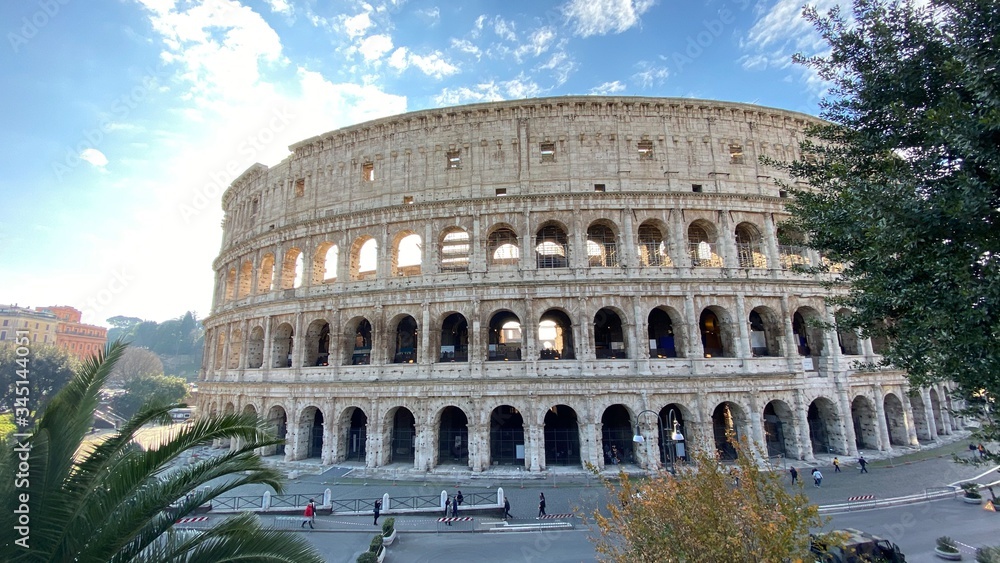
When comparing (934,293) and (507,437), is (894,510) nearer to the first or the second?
(934,293)

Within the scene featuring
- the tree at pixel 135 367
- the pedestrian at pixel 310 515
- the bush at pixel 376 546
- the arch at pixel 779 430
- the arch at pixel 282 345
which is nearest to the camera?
the bush at pixel 376 546

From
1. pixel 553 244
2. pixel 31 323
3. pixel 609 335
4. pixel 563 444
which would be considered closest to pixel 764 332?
pixel 609 335

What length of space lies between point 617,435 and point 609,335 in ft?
19.8

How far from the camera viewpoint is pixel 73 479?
550 cm

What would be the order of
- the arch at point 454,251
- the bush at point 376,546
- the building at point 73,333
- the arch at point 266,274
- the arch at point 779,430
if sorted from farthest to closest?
1. the building at point 73,333
2. the arch at point 266,274
3. the arch at point 454,251
4. the arch at point 779,430
5. the bush at point 376,546

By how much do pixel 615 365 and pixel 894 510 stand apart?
12.7 metres

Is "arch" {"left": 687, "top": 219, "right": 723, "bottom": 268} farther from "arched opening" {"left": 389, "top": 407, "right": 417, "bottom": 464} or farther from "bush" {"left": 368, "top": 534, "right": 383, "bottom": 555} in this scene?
"bush" {"left": 368, "top": 534, "right": 383, "bottom": 555}

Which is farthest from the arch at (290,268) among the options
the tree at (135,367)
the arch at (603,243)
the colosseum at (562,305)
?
the tree at (135,367)

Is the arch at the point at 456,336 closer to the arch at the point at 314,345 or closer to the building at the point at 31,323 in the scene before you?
the arch at the point at 314,345

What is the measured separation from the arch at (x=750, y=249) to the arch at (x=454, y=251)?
57.1 feet

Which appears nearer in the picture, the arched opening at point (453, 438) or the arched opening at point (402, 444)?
the arched opening at point (453, 438)

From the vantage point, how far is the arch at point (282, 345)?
28759 millimetres

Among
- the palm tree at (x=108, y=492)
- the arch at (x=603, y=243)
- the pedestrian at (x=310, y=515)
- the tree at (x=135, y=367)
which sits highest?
the arch at (x=603, y=243)

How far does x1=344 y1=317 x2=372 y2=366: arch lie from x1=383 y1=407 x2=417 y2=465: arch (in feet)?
12.9
